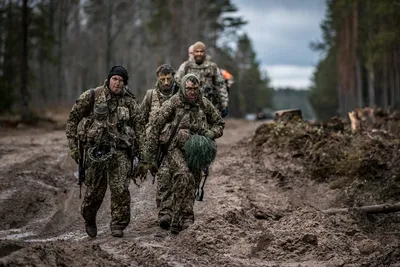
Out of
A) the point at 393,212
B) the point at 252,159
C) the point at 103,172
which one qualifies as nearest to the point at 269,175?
the point at 252,159

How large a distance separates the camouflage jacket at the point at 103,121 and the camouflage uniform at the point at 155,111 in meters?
0.48

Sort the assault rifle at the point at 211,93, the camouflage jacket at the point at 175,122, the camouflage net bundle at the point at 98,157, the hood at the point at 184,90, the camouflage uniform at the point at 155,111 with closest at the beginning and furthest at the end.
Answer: the camouflage net bundle at the point at 98,157, the hood at the point at 184,90, the camouflage jacket at the point at 175,122, the camouflage uniform at the point at 155,111, the assault rifle at the point at 211,93

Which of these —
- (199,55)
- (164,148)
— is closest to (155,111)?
(164,148)

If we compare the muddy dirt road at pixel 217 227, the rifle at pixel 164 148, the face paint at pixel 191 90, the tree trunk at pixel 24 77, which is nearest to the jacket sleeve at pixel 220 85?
the muddy dirt road at pixel 217 227

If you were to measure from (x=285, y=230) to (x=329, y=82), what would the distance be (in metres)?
64.3

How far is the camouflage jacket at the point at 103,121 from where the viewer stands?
7766 mm

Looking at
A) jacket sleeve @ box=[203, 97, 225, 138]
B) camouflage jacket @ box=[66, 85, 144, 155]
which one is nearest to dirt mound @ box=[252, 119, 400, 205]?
jacket sleeve @ box=[203, 97, 225, 138]

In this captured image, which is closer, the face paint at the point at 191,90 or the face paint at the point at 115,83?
the face paint at the point at 115,83

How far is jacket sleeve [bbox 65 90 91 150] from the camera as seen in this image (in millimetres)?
7805

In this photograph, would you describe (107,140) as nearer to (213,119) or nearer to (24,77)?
(213,119)

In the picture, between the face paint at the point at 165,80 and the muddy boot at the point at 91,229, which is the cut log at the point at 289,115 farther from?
the muddy boot at the point at 91,229

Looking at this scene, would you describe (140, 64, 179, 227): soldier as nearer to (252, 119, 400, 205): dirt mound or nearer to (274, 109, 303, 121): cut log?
(252, 119, 400, 205): dirt mound

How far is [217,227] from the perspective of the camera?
8.16 m

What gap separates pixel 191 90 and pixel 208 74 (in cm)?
425
